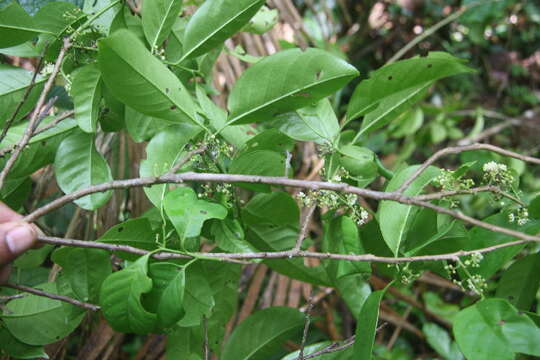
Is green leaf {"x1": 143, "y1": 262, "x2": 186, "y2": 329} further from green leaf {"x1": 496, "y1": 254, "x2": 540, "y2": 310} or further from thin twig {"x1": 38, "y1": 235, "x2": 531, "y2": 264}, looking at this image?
green leaf {"x1": 496, "y1": 254, "x2": 540, "y2": 310}

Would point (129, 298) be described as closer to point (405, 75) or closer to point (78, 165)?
point (78, 165)

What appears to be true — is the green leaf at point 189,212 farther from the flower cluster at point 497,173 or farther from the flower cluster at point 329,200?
the flower cluster at point 497,173

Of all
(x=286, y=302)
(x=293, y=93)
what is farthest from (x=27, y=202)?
(x=293, y=93)

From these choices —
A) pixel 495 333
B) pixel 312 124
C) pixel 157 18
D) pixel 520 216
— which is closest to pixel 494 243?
pixel 520 216

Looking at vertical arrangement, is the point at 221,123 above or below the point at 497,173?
above

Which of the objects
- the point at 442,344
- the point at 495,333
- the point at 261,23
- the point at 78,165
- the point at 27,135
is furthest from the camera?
the point at 442,344

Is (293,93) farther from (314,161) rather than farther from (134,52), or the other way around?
(314,161)

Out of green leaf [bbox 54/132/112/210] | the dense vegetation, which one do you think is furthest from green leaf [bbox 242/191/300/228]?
green leaf [bbox 54/132/112/210]
